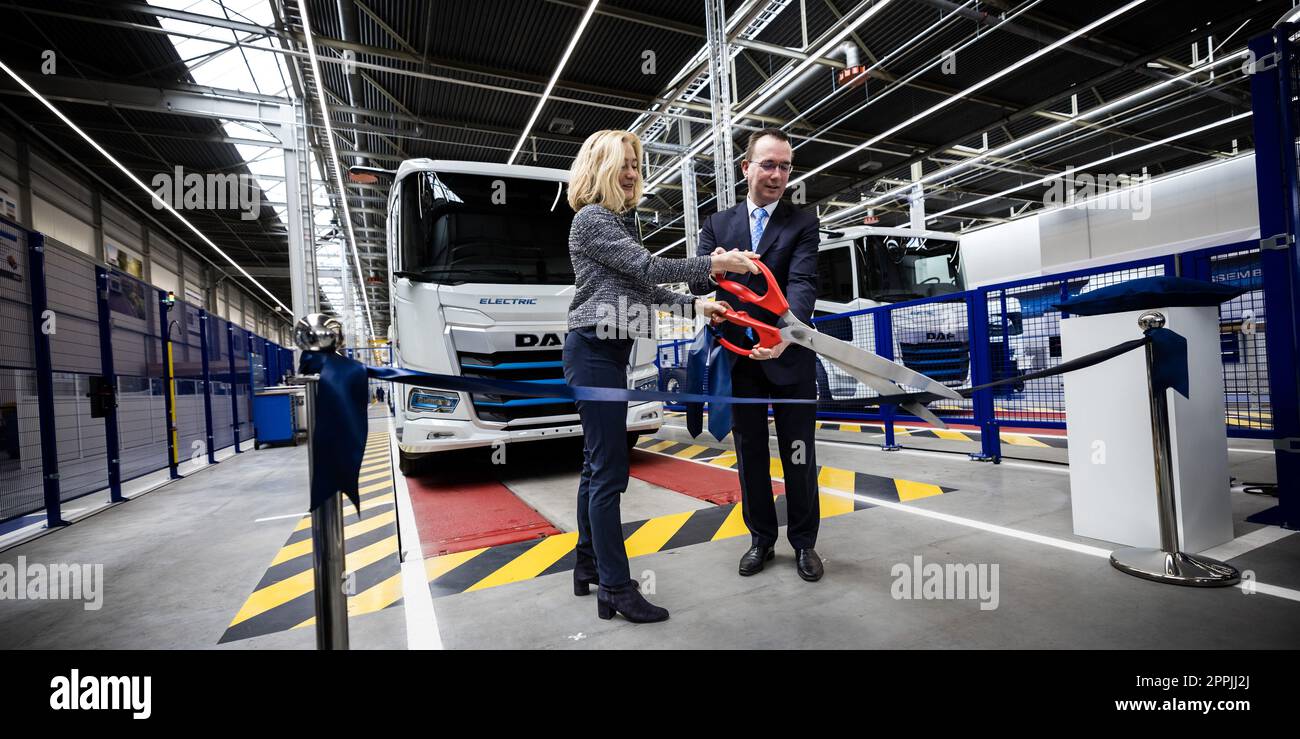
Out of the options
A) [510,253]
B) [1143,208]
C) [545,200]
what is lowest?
[510,253]

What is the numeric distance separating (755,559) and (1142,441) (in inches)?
74.7

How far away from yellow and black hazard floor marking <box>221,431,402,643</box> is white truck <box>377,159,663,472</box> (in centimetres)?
99

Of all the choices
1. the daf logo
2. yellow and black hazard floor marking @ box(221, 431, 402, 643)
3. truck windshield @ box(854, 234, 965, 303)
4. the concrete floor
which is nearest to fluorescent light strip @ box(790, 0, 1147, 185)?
truck windshield @ box(854, 234, 965, 303)

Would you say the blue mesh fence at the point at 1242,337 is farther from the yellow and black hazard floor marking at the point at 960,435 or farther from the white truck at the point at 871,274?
the white truck at the point at 871,274

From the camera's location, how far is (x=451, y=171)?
497 centimetres

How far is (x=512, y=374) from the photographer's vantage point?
4.54 m

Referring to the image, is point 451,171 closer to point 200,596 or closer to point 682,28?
point 200,596

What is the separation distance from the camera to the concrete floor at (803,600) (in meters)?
1.88

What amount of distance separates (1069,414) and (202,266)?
30386 mm

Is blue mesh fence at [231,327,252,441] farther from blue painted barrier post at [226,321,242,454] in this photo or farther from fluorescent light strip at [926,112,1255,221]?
fluorescent light strip at [926,112,1255,221]

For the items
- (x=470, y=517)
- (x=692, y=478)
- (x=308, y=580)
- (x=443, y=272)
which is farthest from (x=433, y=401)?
(x=692, y=478)

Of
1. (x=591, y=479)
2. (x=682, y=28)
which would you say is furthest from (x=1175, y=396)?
(x=682, y=28)
